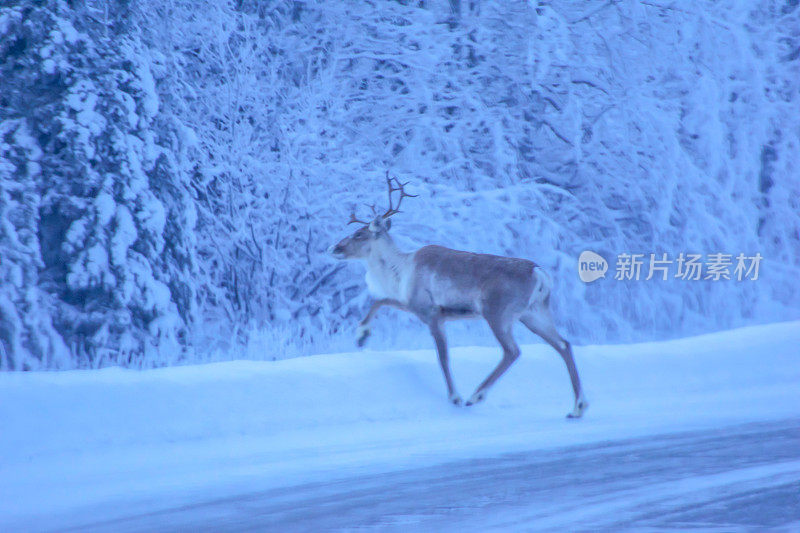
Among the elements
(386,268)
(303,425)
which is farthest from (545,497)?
(386,268)

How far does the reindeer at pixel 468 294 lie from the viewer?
8352mm

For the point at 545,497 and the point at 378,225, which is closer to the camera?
the point at 545,497

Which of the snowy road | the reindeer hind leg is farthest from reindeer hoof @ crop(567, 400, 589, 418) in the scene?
the snowy road

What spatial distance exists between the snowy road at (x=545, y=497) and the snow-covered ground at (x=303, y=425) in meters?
0.04

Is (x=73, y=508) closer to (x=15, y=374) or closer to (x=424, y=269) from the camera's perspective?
(x=15, y=374)

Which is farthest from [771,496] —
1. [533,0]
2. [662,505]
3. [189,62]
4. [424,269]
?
[533,0]
